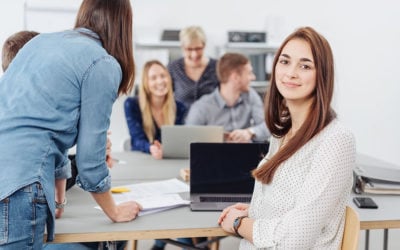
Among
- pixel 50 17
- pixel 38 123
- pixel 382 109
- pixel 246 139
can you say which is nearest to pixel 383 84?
pixel 382 109

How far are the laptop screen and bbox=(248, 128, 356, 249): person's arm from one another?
55 centimetres

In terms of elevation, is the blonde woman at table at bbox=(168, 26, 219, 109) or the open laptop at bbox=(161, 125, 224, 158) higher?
the blonde woman at table at bbox=(168, 26, 219, 109)

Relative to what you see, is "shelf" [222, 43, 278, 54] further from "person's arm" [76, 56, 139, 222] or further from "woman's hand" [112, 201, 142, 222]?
"person's arm" [76, 56, 139, 222]

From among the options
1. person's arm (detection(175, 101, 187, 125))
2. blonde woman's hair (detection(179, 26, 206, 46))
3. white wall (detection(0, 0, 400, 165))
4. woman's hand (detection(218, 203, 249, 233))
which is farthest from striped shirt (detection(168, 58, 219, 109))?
woman's hand (detection(218, 203, 249, 233))

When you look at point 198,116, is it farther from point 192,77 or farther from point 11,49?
point 11,49

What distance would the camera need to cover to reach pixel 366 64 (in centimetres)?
431

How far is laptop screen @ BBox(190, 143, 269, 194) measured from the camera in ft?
6.01

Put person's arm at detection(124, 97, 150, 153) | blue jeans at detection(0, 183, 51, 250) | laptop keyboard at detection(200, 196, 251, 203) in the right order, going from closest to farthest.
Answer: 1. blue jeans at detection(0, 183, 51, 250)
2. laptop keyboard at detection(200, 196, 251, 203)
3. person's arm at detection(124, 97, 150, 153)

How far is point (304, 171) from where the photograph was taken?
135cm

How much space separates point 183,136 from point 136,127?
0.53 meters

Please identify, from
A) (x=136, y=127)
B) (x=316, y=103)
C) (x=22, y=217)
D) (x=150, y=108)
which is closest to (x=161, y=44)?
(x=150, y=108)

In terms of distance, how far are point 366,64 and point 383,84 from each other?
0.31 m

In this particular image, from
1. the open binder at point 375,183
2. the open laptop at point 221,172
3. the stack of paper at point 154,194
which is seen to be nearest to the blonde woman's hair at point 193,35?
the stack of paper at point 154,194

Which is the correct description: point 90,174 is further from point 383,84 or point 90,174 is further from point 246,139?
point 383,84
